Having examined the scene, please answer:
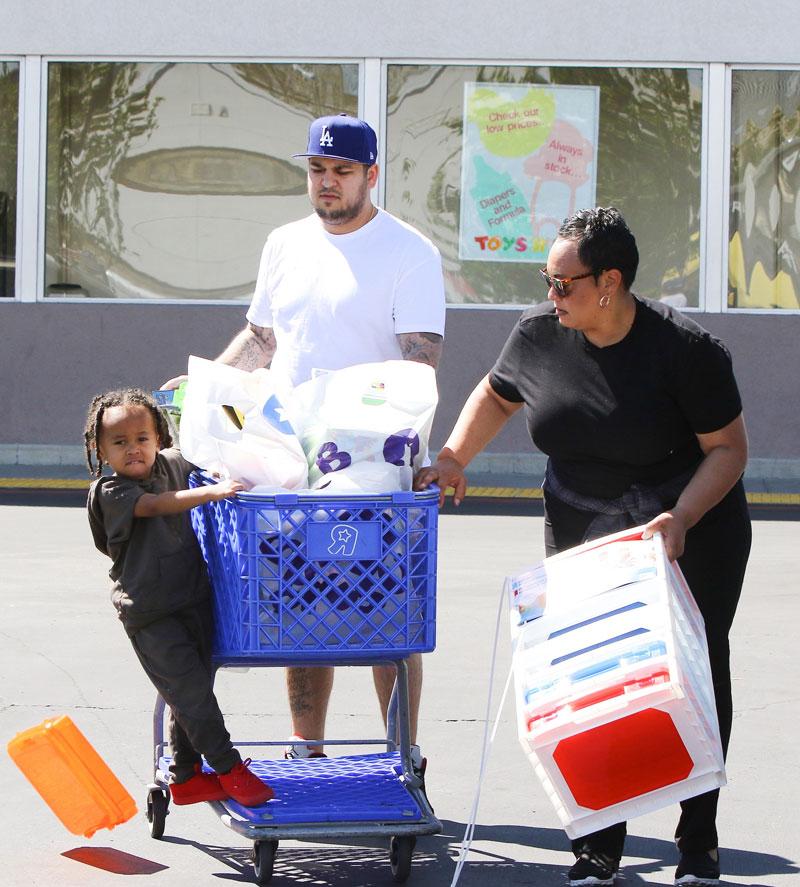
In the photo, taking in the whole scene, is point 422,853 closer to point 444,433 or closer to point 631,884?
point 631,884

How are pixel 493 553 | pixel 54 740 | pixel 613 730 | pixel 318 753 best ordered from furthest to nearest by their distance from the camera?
pixel 493 553 < pixel 318 753 < pixel 54 740 < pixel 613 730

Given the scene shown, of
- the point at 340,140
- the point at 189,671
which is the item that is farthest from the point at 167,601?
the point at 340,140

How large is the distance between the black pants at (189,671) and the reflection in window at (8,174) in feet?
36.4

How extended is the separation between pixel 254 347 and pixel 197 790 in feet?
4.84

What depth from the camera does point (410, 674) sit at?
5.33 m

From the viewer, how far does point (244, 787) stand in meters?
4.84

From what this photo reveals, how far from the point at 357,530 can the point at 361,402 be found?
0.39m

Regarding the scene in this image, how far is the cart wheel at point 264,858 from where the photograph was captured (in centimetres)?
468

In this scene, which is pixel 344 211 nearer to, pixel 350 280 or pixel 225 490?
pixel 350 280

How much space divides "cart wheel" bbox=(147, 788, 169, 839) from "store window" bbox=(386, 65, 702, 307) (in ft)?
33.4

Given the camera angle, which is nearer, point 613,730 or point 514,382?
point 613,730

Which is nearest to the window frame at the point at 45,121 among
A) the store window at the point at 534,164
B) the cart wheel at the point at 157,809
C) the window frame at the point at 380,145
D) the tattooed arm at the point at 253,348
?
the window frame at the point at 380,145

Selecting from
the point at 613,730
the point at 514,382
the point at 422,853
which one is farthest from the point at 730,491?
the point at 422,853

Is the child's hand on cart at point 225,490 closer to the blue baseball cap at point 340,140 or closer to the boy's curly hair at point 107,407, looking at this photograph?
the boy's curly hair at point 107,407
